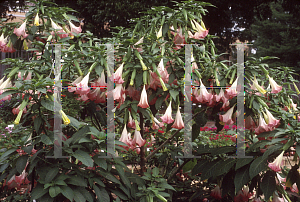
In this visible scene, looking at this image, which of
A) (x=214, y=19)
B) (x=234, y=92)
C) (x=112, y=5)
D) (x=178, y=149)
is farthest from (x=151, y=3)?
(x=234, y=92)

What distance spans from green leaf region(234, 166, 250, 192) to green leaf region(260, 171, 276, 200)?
127 mm

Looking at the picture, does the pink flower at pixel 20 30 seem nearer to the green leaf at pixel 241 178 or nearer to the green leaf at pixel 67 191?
the green leaf at pixel 67 191

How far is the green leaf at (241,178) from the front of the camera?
6.13 ft

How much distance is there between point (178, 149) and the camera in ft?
8.97

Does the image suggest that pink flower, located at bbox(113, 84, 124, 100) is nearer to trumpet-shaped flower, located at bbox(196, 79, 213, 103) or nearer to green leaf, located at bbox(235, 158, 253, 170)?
trumpet-shaped flower, located at bbox(196, 79, 213, 103)

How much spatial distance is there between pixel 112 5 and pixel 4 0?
4709mm

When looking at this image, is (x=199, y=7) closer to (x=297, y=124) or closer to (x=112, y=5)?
(x=297, y=124)

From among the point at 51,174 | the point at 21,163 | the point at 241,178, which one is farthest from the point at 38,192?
the point at 241,178

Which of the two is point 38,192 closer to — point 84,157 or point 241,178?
point 84,157

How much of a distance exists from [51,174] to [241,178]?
1188mm

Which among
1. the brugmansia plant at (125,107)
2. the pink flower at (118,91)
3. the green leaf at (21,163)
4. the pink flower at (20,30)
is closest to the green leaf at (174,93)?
the brugmansia plant at (125,107)

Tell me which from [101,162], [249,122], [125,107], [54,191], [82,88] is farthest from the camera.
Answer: [249,122]

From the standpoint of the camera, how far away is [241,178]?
1884mm

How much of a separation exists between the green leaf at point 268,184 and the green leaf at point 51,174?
51.7 inches
